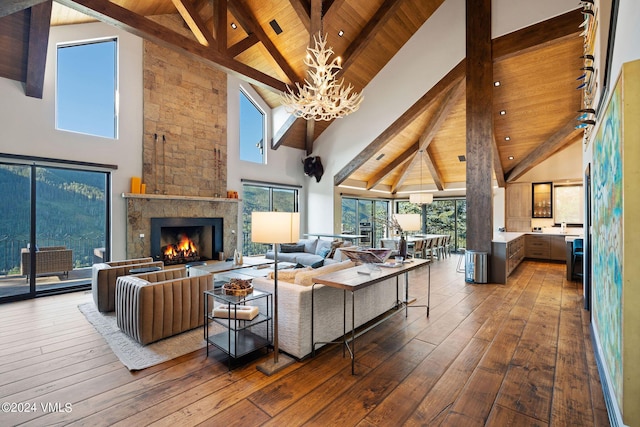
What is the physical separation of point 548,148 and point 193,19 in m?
9.30

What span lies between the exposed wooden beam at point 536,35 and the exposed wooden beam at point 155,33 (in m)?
4.96

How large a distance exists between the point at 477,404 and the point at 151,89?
7.81 meters

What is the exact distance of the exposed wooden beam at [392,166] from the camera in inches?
384

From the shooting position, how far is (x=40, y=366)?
2855mm

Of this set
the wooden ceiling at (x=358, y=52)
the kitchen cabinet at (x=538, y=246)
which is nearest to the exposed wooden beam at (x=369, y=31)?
the wooden ceiling at (x=358, y=52)

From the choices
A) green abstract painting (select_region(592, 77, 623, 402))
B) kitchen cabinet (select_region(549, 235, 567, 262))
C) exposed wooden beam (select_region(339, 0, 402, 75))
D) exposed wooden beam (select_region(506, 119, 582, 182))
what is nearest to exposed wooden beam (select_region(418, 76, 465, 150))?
exposed wooden beam (select_region(339, 0, 402, 75))

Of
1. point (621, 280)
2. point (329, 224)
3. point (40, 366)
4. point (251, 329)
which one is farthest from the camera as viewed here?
point (329, 224)

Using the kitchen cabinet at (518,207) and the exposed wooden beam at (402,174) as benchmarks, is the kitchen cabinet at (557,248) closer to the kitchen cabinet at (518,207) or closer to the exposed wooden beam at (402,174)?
the kitchen cabinet at (518,207)

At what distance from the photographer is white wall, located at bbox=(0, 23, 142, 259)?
5.01m

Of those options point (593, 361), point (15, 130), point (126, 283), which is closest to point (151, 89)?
point (15, 130)

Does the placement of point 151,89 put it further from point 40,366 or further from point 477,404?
point 477,404

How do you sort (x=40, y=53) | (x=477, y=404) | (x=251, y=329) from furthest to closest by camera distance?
(x=40, y=53)
(x=251, y=329)
(x=477, y=404)

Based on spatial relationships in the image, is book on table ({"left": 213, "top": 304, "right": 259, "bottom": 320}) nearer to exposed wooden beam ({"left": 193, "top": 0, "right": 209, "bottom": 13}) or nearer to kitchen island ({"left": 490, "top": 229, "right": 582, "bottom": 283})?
kitchen island ({"left": 490, "top": 229, "right": 582, "bottom": 283})

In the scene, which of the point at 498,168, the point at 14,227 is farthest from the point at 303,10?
the point at 498,168
